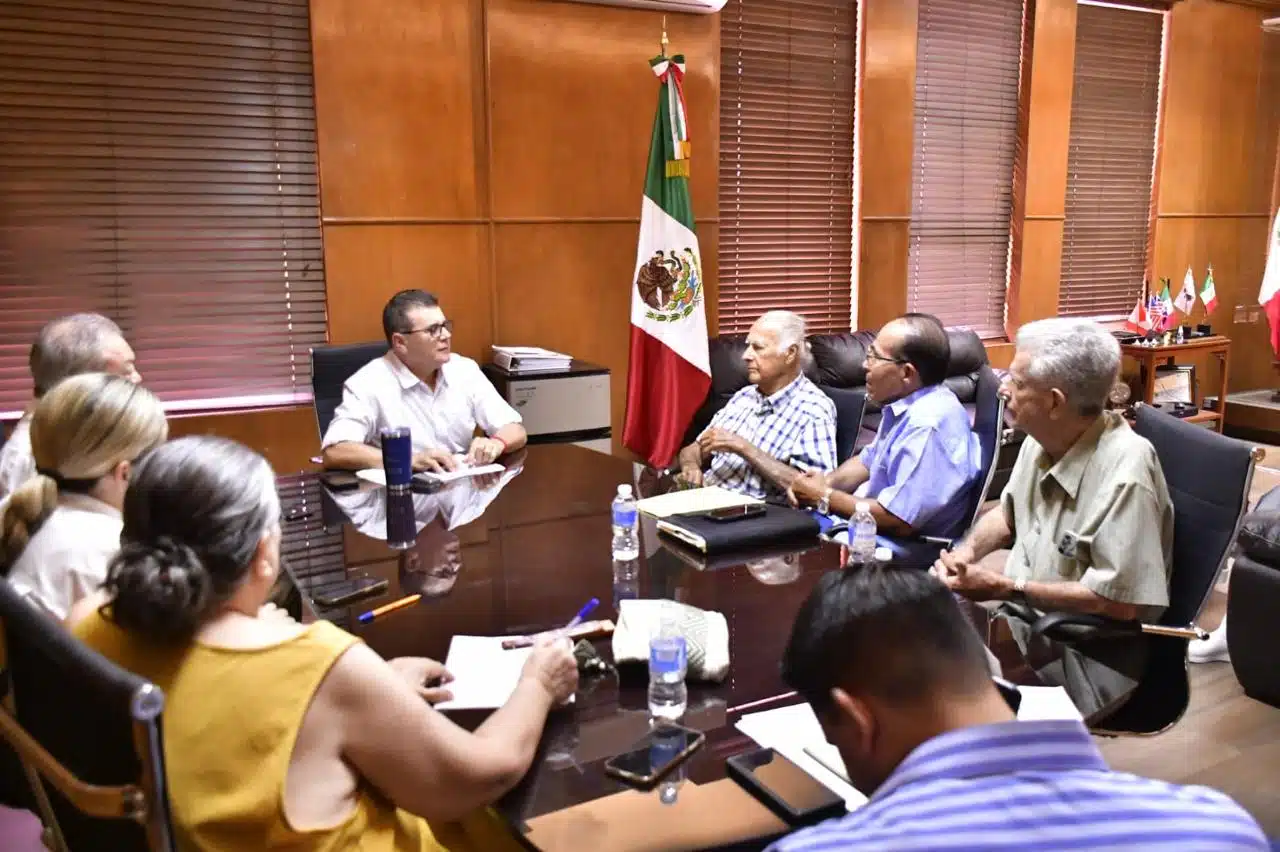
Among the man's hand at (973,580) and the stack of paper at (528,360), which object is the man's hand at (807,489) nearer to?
the man's hand at (973,580)

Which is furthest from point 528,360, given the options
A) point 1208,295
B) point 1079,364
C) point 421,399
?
point 1208,295

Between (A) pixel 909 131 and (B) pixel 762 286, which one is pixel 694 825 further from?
(A) pixel 909 131

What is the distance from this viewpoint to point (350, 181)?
4016 millimetres

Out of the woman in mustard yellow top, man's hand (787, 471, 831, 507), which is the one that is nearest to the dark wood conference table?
the woman in mustard yellow top

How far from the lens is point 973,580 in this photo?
1.97 m

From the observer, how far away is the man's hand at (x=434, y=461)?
2770mm

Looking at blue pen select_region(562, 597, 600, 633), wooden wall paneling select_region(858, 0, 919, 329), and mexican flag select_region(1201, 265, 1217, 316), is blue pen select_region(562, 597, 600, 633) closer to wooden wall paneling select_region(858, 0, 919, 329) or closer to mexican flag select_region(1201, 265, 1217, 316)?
wooden wall paneling select_region(858, 0, 919, 329)

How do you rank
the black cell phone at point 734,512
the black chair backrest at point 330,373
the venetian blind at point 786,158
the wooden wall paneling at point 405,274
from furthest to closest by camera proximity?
1. the venetian blind at point 786,158
2. the wooden wall paneling at point 405,274
3. the black chair backrest at point 330,373
4. the black cell phone at point 734,512

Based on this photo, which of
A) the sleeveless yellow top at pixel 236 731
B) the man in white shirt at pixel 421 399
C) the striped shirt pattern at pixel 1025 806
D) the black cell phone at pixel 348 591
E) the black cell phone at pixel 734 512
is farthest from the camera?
the man in white shirt at pixel 421 399

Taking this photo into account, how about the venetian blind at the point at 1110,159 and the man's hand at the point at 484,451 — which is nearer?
the man's hand at the point at 484,451

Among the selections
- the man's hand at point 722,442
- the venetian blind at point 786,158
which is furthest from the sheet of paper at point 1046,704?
the venetian blind at point 786,158

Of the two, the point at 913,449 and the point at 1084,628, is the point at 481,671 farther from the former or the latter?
the point at 913,449

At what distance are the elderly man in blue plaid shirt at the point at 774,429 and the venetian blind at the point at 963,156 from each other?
301 centimetres

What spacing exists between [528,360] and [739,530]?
2256mm
